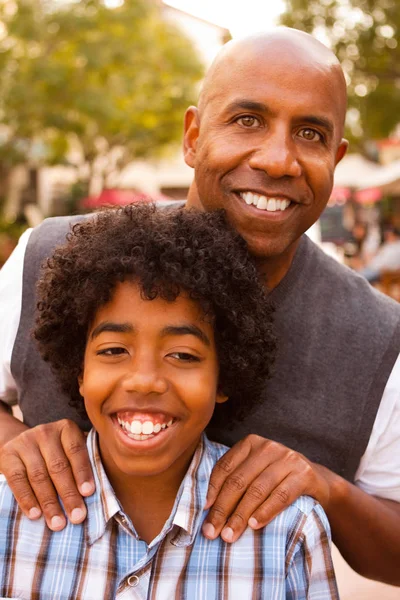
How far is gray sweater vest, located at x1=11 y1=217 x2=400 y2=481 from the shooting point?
2.49 metres

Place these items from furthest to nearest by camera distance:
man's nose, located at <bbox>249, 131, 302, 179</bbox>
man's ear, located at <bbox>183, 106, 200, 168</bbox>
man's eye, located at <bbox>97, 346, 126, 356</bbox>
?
man's ear, located at <bbox>183, 106, 200, 168</bbox>, man's nose, located at <bbox>249, 131, 302, 179</bbox>, man's eye, located at <bbox>97, 346, 126, 356</bbox>

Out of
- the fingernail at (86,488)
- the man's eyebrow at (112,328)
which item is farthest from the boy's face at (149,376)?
the fingernail at (86,488)

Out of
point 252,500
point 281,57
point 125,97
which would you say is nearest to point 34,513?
point 252,500

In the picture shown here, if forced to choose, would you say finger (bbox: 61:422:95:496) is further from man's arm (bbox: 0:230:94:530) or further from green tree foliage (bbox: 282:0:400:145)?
green tree foliage (bbox: 282:0:400:145)

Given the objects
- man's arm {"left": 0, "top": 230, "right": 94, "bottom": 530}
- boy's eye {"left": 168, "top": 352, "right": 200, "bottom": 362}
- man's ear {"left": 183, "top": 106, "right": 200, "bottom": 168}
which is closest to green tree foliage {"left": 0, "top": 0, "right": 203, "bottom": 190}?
man's ear {"left": 183, "top": 106, "right": 200, "bottom": 168}

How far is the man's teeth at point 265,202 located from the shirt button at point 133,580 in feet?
3.41

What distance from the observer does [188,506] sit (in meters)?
2.07

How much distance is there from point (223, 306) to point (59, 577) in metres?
0.78

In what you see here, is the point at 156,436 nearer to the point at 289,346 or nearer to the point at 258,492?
the point at 258,492

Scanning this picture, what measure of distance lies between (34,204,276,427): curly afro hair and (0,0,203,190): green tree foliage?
14.7m

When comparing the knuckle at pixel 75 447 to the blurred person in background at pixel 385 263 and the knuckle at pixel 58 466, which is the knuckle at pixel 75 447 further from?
the blurred person in background at pixel 385 263

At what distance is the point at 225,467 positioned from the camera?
2.15 meters

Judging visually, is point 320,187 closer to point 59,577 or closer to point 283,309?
point 283,309

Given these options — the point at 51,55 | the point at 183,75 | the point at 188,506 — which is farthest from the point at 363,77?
the point at 188,506
